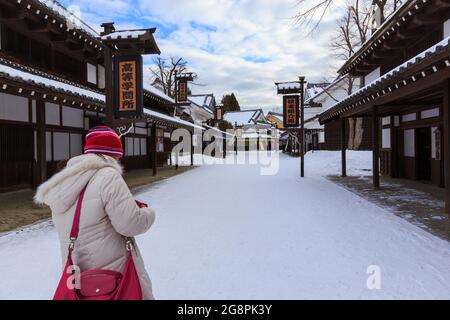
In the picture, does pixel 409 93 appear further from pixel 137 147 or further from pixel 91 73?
pixel 137 147

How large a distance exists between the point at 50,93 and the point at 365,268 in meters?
7.59

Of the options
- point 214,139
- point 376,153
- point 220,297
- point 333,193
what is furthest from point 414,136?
point 214,139

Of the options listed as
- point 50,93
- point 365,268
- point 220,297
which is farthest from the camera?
point 50,93

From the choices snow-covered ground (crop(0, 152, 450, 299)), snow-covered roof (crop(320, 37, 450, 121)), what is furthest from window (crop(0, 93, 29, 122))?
snow-covered roof (crop(320, 37, 450, 121))

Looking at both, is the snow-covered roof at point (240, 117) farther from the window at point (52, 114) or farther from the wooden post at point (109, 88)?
the wooden post at point (109, 88)

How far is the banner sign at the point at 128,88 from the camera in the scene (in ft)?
33.9

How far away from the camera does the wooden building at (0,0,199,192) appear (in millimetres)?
8539

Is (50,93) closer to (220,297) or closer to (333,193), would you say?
(220,297)

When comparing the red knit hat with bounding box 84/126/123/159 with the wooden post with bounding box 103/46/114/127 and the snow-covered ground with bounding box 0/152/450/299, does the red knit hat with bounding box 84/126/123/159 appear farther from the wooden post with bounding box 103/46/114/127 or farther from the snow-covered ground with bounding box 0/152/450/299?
the wooden post with bounding box 103/46/114/127

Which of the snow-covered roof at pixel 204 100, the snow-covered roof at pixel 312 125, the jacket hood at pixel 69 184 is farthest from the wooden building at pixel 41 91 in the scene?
the snow-covered roof at pixel 204 100

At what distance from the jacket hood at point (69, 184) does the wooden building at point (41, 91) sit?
5.91 m

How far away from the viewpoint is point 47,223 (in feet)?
22.2

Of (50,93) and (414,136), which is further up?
(50,93)

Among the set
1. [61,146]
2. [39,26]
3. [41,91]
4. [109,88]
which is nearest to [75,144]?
[61,146]
